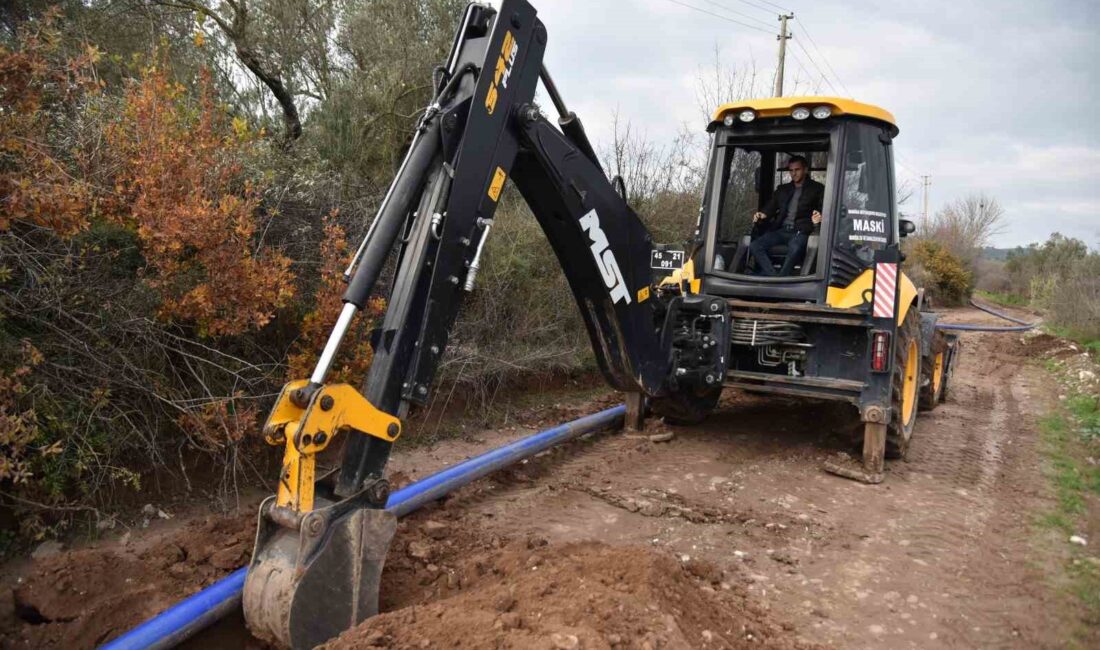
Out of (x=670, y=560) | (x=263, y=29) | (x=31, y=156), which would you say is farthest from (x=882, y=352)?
(x=263, y=29)

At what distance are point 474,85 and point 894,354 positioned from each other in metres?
4.00

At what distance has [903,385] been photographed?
6473 mm

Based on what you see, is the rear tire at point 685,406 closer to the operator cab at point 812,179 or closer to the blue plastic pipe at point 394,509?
the blue plastic pipe at point 394,509

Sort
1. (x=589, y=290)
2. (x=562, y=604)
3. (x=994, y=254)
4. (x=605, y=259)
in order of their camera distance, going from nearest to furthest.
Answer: (x=562, y=604) → (x=605, y=259) → (x=589, y=290) → (x=994, y=254)

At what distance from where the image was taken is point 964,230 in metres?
39.2

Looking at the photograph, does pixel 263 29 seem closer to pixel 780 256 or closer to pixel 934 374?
pixel 780 256

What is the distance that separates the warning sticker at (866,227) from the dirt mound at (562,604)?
10.8ft

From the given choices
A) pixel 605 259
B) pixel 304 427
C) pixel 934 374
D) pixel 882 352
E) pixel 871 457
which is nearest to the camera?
pixel 304 427

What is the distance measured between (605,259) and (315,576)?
2.53 m

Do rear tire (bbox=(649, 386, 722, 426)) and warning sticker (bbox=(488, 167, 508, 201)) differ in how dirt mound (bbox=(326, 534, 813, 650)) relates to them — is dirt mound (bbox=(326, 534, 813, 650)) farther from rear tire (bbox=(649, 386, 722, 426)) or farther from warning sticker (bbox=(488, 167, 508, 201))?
rear tire (bbox=(649, 386, 722, 426))

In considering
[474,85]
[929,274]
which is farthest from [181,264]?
[929,274]

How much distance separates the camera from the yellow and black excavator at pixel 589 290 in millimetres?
2986

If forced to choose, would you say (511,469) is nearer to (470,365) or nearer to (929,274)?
(470,365)

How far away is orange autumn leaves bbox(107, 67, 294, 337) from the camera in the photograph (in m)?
4.42
